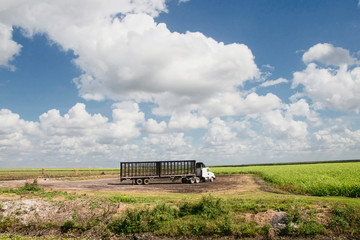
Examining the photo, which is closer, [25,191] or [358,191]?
[358,191]

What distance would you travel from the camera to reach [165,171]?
3694 cm

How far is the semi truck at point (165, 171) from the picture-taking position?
36.1m

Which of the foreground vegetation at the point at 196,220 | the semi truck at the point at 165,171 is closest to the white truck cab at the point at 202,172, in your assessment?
the semi truck at the point at 165,171

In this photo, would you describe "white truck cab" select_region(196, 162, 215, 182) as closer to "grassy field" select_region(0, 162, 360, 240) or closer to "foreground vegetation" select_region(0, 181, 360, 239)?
"grassy field" select_region(0, 162, 360, 240)

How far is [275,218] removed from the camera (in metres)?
13.8

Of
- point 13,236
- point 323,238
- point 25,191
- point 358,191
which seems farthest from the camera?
point 25,191

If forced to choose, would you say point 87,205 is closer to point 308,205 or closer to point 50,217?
point 50,217

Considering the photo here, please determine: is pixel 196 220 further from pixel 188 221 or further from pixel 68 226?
pixel 68 226

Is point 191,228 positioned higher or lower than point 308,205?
lower

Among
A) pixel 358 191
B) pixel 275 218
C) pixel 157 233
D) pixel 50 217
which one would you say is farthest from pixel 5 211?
A: pixel 358 191

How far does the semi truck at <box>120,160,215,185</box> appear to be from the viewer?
36.1 m

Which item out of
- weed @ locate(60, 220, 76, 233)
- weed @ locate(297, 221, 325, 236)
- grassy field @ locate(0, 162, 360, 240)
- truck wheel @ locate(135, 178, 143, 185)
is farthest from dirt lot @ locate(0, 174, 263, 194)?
weed @ locate(60, 220, 76, 233)

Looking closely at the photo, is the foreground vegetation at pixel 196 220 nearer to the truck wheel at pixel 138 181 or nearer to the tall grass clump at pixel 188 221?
the tall grass clump at pixel 188 221

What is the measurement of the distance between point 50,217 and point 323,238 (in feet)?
51.3
